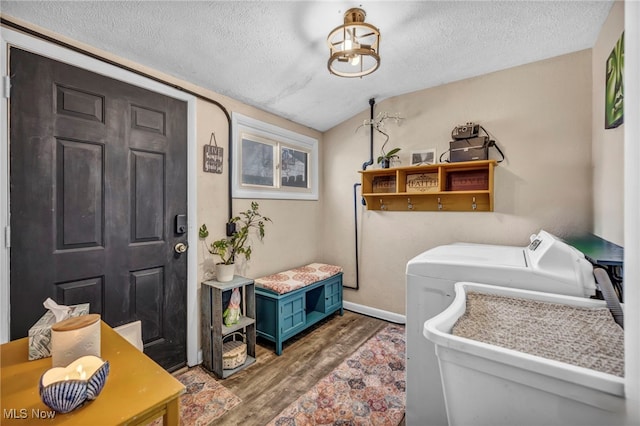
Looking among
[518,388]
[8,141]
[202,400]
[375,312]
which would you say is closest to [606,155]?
[518,388]

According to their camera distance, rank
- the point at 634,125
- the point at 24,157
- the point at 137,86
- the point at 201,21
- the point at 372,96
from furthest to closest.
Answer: the point at 372,96 < the point at 137,86 < the point at 201,21 < the point at 24,157 < the point at 634,125

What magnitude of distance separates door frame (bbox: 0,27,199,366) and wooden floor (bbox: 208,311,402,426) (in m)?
0.54

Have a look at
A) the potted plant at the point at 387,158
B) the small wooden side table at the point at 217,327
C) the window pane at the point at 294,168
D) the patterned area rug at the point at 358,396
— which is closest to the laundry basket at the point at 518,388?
the patterned area rug at the point at 358,396

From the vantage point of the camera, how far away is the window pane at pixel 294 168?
3.06 metres

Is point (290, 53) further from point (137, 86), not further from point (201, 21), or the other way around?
point (137, 86)

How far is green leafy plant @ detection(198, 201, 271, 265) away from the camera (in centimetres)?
222

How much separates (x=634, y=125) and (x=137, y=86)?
7.81ft

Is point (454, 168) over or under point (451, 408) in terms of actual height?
over

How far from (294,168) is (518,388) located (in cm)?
283

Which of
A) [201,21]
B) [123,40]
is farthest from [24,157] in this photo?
[201,21]


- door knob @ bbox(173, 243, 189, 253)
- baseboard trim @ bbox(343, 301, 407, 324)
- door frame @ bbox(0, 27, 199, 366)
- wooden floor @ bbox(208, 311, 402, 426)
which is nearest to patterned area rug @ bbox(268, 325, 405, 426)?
wooden floor @ bbox(208, 311, 402, 426)

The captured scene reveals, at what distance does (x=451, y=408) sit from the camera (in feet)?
2.43

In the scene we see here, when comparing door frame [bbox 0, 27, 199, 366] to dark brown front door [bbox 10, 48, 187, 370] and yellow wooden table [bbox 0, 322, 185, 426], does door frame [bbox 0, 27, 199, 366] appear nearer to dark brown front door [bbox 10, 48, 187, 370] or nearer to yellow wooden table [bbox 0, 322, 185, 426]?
dark brown front door [bbox 10, 48, 187, 370]

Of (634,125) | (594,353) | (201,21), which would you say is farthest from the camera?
(201,21)
